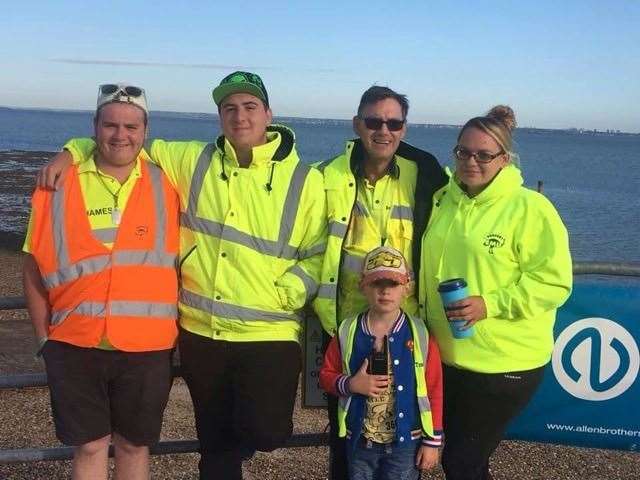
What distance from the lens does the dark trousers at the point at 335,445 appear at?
3.81 meters

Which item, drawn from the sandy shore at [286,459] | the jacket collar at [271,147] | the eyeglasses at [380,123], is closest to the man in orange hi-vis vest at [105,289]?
the jacket collar at [271,147]

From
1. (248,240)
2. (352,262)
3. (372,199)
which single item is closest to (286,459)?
(352,262)

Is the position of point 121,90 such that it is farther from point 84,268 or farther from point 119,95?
point 84,268

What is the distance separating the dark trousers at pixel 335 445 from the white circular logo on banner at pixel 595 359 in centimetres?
Result: 136

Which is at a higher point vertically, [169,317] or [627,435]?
[169,317]

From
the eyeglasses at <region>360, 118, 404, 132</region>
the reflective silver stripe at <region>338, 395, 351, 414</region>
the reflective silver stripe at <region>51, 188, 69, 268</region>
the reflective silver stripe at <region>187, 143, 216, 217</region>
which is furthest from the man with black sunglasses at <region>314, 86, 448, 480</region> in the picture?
the reflective silver stripe at <region>51, 188, 69, 268</region>

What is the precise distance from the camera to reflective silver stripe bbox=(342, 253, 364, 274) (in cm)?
373

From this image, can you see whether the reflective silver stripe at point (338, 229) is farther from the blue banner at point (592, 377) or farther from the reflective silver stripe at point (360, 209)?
the blue banner at point (592, 377)

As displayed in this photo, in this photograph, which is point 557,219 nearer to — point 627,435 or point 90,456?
point 627,435

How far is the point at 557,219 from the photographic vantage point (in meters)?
3.45

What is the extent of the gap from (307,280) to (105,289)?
3.27ft

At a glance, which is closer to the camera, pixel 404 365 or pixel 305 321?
pixel 404 365

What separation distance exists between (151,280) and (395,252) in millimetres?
1215

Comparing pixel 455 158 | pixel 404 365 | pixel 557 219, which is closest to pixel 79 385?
pixel 404 365
